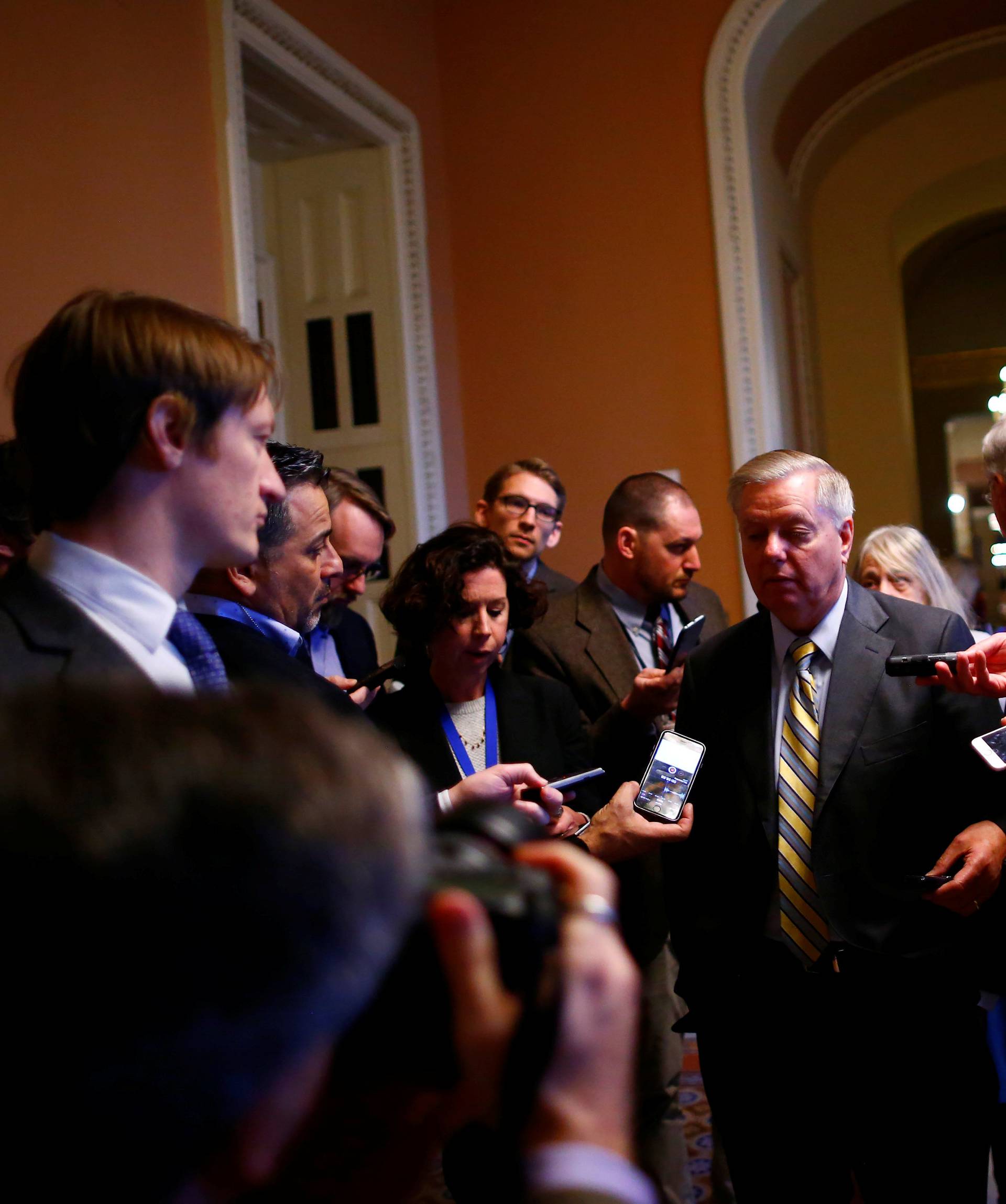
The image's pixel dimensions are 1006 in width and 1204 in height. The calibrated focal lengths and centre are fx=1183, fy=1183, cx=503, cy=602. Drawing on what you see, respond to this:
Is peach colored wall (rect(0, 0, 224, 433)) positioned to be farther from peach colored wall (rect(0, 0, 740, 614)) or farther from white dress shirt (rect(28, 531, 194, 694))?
white dress shirt (rect(28, 531, 194, 694))

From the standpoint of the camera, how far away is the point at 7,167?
11.7ft

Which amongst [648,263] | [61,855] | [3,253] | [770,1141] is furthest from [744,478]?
[648,263]

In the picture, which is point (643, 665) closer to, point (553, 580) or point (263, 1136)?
point (553, 580)

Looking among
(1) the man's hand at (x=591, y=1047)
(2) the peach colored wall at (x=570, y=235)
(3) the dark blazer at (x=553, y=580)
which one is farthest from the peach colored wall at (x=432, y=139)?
(1) the man's hand at (x=591, y=1047)

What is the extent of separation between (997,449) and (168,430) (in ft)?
5.72

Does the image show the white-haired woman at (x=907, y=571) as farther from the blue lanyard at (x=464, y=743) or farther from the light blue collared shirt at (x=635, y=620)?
the blue lanyard at (x=464, y=743)

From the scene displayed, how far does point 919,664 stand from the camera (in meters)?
2.16

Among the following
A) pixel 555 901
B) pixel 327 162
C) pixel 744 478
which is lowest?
pixel 555 901

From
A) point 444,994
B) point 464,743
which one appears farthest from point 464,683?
point 444,994

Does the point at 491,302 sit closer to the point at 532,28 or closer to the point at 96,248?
the point at 532,28

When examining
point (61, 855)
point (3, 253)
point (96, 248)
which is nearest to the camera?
point (61, 855)

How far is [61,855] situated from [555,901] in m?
0.30

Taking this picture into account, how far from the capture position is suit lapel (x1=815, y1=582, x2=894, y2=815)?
2281 millimetres

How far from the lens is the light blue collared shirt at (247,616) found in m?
1.89
